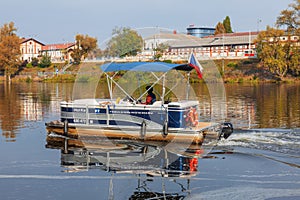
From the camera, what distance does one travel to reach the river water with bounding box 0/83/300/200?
12.4 meters

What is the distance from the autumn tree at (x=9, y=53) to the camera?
107 m

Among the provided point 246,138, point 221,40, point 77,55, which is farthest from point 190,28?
point 246,138

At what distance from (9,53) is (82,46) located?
18.0 m

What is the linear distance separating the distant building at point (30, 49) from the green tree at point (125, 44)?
96640 millimetres

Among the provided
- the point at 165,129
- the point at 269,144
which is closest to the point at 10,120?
the point at 165,129

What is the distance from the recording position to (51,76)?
98.9 meters

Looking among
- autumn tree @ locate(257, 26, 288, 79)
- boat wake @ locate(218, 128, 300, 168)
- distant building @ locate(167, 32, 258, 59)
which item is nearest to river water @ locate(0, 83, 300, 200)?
boat wake @ locate(218, 128, 300, 168)

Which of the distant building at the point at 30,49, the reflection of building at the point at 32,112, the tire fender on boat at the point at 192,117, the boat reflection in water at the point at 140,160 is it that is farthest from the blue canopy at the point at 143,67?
the distant building at the point at 30,49

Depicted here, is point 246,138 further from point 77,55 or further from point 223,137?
point 77,55

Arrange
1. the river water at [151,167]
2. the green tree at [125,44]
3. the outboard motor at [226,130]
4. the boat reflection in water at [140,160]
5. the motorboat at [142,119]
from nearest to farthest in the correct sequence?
the river water at [151,167] → the boat reflection in water at [140,160] → the motorboat at [142,119] → the outboard motor at [226,130] → the green tree at [125,44]

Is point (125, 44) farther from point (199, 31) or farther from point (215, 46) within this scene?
point (199, 31)

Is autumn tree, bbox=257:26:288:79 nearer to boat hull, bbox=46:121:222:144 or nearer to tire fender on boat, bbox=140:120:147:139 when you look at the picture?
boat hull, bbox=46:121:222:144

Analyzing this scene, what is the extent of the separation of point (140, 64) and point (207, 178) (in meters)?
7.15

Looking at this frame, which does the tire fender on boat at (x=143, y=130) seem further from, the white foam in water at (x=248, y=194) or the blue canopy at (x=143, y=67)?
the white foam in water at (x=248, y=194)
